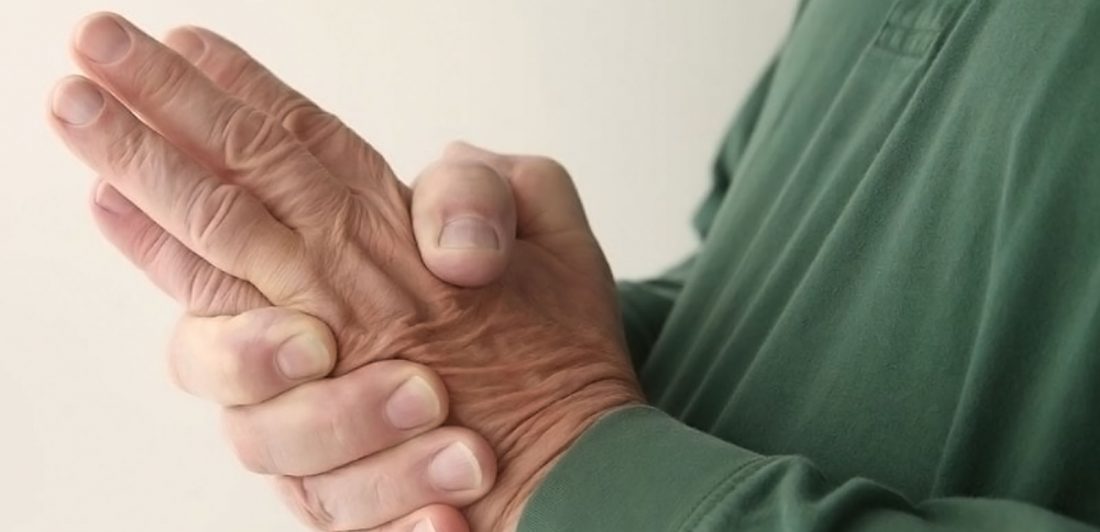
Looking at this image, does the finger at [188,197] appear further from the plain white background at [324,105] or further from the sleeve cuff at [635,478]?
the plain white background at [324,105]

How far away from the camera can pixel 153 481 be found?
45.9 inches

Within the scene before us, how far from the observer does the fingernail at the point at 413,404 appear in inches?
19.0

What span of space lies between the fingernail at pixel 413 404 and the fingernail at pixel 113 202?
0.52 feet

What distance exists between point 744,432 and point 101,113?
0.32 meters

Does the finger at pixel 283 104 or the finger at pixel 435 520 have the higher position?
the finger at pixel 283 104

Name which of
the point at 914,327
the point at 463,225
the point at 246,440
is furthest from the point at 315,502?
the point at 914,327

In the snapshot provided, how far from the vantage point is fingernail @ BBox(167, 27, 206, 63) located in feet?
1.82

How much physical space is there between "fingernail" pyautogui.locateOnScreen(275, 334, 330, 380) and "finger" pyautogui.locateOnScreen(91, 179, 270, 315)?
0.13 ft

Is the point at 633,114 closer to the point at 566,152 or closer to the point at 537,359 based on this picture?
the point at 566,152

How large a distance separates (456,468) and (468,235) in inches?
4.0

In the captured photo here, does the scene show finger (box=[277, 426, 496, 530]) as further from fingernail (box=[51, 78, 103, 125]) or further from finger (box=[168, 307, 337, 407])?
fingernail (box=[51, 78, 103, 125])

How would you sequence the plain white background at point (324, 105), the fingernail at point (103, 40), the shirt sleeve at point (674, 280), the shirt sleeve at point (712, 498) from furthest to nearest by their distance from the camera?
1. the plain white background at point (324, 105)
2. the shirt sleeve at point (674, 280)
3. the fingernail at point (103, 40)
4. the shirt sleeve at point (712, 498)

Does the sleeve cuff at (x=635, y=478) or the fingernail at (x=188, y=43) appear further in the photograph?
the fingernail at (x=188, y=43)

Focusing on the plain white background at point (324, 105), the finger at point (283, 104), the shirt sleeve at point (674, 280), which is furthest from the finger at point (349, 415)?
the plain white background at point (324, 105)
